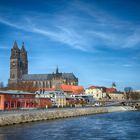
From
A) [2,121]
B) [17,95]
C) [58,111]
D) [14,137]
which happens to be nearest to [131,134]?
[14,137]

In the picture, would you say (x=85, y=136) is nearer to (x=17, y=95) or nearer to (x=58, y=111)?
(x=58, y=111)

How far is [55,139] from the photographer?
4428 cm

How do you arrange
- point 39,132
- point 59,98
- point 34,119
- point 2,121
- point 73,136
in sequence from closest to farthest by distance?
point 73,136
point 39,132
point 2,121
point 34,119
point 59,98

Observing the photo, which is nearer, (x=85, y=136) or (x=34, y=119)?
(x=85, y=136)

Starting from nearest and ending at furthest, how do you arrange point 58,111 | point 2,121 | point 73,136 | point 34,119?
point 73,136, point 2,121, point 34,119, point 58,111

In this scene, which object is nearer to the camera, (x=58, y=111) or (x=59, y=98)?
(x=58, y=111)

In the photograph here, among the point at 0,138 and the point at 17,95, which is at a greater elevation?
the point at 17,95

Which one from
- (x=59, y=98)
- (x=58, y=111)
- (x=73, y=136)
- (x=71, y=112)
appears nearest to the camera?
(x=73, y=136)

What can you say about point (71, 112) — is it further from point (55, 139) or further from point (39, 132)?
point (55, 139)

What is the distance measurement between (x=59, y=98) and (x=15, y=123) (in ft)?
279

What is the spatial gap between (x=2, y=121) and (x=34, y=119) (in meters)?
12.5

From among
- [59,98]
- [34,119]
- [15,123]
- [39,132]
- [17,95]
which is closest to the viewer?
[39,132]

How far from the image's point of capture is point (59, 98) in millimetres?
147125

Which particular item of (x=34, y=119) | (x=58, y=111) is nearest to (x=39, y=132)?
(x=34, y=119)
